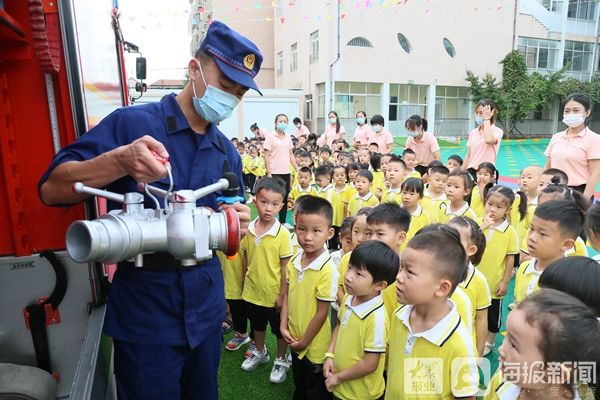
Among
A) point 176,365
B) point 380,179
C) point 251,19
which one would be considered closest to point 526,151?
point 380,179

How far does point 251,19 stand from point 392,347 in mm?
28557

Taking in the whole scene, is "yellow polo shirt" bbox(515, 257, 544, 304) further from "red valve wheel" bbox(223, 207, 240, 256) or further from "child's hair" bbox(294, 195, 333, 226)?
"red valve wheel" bbox(223, 207, 240, 256)

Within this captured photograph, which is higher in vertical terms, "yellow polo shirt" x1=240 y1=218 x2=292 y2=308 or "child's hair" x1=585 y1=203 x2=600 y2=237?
"child's hair" x1=585 y1=203 x2=600 y2=237

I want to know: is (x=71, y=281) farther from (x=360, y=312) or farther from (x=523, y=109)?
(x=523, y=109)

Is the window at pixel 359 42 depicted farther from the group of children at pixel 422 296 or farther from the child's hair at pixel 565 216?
the child's hair at pixel 565 216

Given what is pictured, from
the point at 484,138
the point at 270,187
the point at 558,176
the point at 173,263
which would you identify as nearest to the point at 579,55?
the point at 484,138

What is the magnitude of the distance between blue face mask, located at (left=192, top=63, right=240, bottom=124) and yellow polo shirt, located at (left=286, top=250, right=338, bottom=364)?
1.11 meters

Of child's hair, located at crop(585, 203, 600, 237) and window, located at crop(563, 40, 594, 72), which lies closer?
child's hair, located at crop(585, 203, 600, 237)

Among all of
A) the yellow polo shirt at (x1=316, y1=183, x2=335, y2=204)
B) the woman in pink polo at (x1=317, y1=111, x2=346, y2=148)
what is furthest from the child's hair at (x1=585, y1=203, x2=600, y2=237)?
the woman in pink polo at (x1=317, y1=111, x2=346, y2=148)

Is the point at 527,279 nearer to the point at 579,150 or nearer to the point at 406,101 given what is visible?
the point at 579,150

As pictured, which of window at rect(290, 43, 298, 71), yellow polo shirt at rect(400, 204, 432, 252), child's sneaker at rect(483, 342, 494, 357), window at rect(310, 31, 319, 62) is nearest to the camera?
child's sneaker at rect(483, 342, 494, 357)

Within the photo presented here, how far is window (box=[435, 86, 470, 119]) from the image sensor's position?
915 inches

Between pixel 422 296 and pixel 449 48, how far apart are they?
23442 millimetres

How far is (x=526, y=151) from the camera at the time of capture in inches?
729
